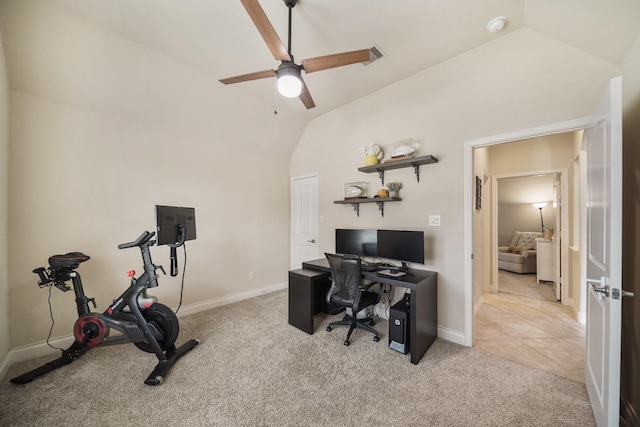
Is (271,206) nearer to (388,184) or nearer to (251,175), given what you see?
(251,175)

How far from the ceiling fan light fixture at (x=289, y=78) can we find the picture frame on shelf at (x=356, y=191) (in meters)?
1.69

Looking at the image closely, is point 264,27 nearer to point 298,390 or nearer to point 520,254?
point 298,390

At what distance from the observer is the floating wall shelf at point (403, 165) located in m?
2.53

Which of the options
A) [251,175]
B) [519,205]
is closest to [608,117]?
[251,175]

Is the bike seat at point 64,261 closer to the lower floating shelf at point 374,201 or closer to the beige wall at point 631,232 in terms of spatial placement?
the lower floating shelf at point 374,201

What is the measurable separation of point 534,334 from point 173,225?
13.2 ft

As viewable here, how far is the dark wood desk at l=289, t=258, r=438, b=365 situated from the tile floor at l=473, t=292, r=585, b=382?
1.87ft

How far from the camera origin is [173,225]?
2.16 m

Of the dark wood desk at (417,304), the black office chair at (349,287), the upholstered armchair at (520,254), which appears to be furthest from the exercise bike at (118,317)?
the upholstered armchair at (520,254)

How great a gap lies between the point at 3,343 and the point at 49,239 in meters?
0.91

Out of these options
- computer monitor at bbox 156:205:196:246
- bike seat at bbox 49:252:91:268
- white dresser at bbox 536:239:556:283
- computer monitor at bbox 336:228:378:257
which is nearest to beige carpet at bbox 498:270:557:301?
white dresser at bbox 536:239:556:283

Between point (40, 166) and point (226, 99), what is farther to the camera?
point (226, 99)

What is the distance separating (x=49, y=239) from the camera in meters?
2.32

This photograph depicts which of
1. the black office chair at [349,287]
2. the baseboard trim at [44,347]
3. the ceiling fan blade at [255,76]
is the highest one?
the ceiling fan blade at [255,76]
